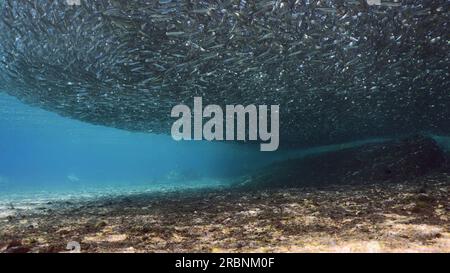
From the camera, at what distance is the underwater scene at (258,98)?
5.71m

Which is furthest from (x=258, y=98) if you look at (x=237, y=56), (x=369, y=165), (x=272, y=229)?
(x=272, y=229)

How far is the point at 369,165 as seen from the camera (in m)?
17.0

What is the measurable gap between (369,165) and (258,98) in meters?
6.63

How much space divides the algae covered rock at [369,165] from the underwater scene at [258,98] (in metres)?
0.10

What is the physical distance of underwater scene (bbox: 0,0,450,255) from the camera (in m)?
5.71

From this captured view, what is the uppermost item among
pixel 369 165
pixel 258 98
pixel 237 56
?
pixel 237 56

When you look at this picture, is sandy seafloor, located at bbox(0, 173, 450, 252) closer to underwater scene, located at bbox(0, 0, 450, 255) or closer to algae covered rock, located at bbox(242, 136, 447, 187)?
underwater scene, located at bbox(0, 0, 450, 255)

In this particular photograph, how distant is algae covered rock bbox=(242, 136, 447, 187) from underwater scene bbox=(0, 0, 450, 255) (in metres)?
0.10

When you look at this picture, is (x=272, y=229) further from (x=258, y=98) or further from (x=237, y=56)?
(x=258, y=98)

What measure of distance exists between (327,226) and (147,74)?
11330 millimetres

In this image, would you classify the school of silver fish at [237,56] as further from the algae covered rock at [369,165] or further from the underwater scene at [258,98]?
the algae covered rock at [369,165]

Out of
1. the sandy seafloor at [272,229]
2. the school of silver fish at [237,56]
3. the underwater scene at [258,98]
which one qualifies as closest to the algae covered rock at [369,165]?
the underwater scene at [258,98]

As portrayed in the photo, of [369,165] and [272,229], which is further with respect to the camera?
[369,165]

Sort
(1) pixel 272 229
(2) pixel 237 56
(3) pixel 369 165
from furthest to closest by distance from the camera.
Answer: (3) pixel 369 165 < (2) pixel 237 56 < (1) pixel 272 229
